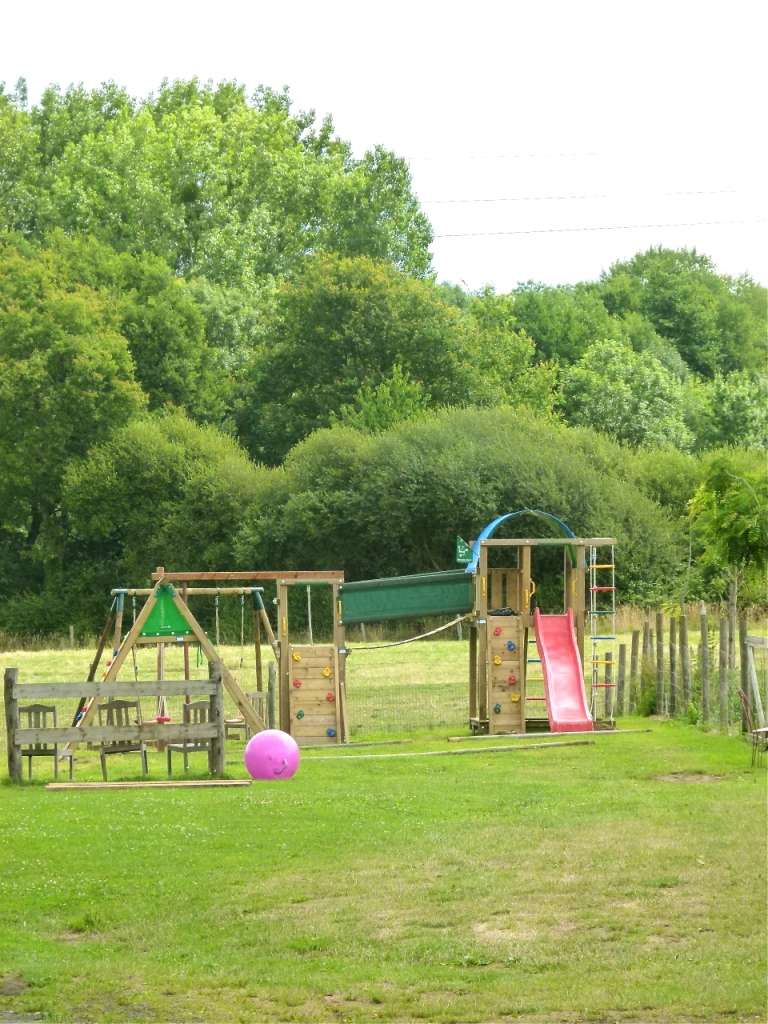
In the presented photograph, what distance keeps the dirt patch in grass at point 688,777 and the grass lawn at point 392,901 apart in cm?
8

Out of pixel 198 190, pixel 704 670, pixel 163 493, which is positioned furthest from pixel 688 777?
pixel 198 190

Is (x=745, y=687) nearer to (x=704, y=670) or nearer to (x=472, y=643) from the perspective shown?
(x=704, y=670)

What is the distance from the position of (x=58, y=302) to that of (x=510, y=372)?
2172cm

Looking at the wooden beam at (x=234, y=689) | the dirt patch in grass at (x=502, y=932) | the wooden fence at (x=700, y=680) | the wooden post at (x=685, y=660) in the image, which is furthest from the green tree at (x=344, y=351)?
the dirt patch in grass at (x=502, y=932)

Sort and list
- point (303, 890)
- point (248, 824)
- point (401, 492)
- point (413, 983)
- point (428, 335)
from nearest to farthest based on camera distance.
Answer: point (413, 983), point (303, 890), point (248, 824), point (401, 492), point (428, 335)

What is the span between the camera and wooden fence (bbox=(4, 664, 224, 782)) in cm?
1991

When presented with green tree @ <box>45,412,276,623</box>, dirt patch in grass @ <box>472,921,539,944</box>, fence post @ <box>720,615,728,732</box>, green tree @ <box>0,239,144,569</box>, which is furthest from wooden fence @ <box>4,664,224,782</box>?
green tree @ <box>0,239,144,569</box>

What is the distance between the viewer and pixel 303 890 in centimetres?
1315

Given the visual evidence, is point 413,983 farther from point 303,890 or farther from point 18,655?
point 18,655

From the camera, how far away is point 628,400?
75.4 meters

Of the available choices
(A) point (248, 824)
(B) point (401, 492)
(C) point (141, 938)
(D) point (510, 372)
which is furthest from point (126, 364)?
(C) point (141, 938)

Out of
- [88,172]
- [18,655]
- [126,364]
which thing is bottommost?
[18,655]

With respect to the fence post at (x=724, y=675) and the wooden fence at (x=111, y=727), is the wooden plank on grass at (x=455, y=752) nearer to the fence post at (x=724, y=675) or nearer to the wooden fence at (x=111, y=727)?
the fence post at (x=724, y=675)

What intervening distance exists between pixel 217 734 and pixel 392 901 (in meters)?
8.24
